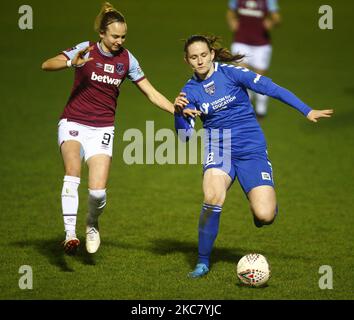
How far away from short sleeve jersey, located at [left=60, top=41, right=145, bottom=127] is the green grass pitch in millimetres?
1475

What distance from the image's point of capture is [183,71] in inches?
846

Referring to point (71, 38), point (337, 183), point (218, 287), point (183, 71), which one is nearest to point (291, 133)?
point (337, 183)

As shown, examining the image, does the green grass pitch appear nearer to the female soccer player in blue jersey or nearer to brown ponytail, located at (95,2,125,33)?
the female soccer player in blue jersey

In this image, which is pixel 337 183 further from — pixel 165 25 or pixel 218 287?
pixel 165 25

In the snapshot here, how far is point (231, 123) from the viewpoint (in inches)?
313

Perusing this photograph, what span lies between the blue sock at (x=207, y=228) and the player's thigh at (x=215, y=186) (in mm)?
71

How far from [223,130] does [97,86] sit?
4.40ft

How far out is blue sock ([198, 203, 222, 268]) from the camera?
7777 millimetres

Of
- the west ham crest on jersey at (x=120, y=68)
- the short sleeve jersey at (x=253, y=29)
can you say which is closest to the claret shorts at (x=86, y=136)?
the west ham crest on jersey at (x=120, y=68)

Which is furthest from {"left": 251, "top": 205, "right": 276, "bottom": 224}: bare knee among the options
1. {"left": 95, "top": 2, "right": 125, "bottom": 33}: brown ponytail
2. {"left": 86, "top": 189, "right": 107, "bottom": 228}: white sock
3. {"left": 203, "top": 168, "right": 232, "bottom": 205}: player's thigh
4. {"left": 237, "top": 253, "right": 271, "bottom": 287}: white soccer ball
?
{"left": 95, "top": 2, "right": 125, "bottom": 33}: brown ponytail

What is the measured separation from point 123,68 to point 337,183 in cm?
498

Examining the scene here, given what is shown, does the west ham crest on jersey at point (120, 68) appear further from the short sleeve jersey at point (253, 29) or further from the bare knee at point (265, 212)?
→ the short sleeve jersey at point (253, 29)

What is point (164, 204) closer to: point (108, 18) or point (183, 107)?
point (183, 107)

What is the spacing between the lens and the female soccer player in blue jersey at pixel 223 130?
7.75 m
